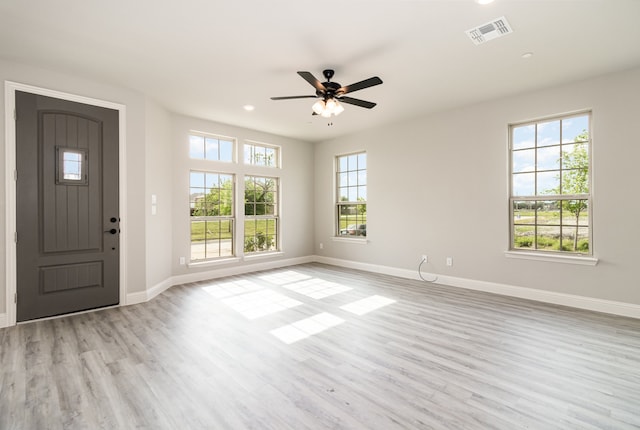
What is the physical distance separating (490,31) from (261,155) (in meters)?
4.66

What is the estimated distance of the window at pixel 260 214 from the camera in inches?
246

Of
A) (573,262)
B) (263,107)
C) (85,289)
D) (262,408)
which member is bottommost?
(262,408)

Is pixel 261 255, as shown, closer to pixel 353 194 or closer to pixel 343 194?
pixel 343 194

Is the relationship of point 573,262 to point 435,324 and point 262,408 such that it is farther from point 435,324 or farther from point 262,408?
point 262,408

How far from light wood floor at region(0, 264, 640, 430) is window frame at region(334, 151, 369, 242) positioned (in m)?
2.60

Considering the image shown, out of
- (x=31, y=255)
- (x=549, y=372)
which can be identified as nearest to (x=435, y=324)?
(x=549, y=372)

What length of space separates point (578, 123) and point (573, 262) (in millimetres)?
1813

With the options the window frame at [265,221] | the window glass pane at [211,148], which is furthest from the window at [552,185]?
the window glass pane at [211,148]

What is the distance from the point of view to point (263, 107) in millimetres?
4812

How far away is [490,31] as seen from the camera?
2.82 meters

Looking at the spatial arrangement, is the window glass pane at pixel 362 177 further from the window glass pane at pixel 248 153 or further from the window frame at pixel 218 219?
the window frame at pixel 218 219

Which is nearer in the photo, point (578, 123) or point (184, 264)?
point (578, 123)

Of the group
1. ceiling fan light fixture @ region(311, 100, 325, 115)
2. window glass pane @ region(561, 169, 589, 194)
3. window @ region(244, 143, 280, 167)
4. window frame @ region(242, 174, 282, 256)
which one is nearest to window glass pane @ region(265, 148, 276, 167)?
window @ region(244, 143, 280, 167)

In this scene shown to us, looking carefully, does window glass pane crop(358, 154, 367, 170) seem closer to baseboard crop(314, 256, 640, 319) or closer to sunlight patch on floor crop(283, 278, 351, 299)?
baseboard crop(314, 256, 640, 319)
